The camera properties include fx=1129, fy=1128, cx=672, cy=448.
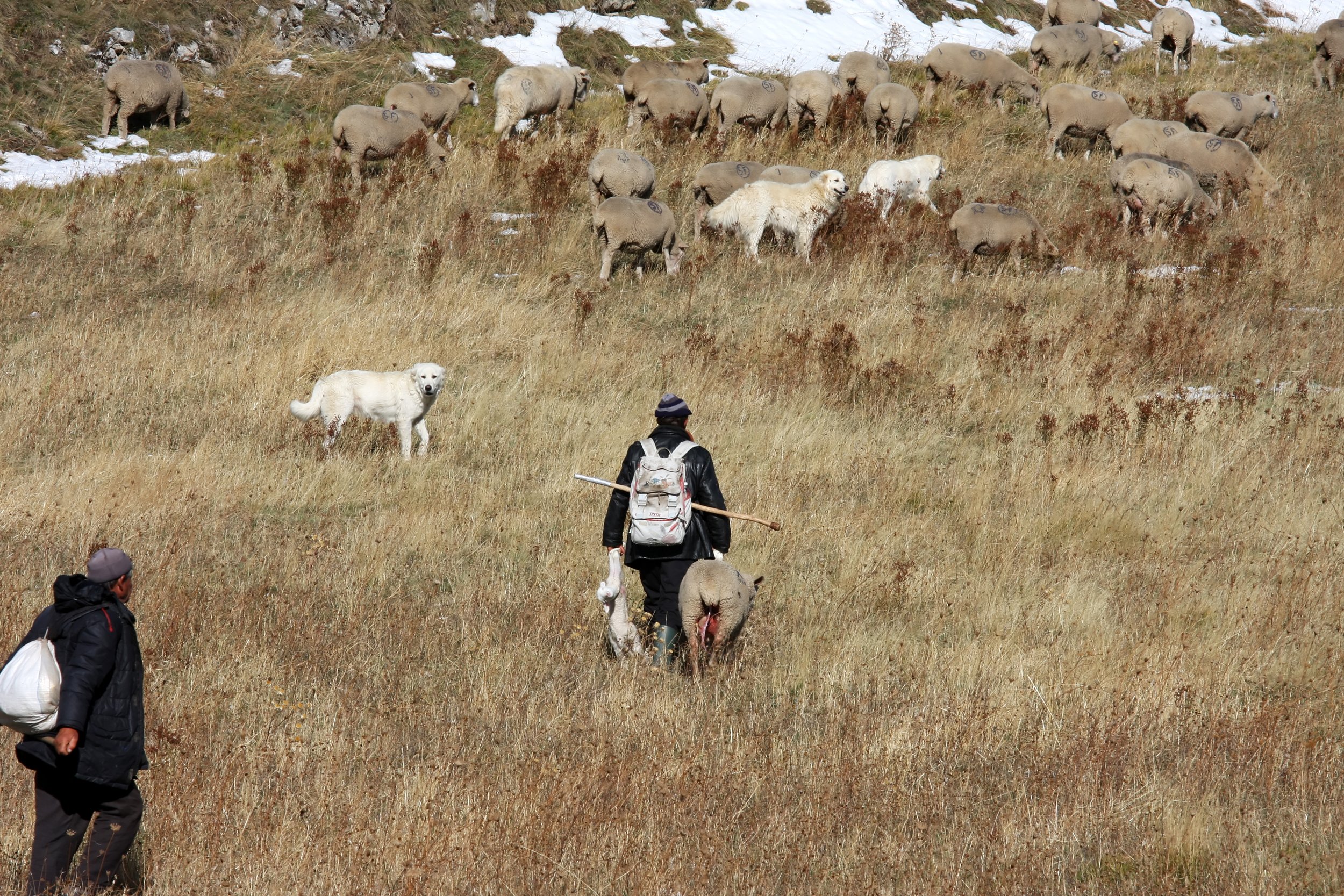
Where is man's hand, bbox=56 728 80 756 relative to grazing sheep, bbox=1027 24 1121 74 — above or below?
below

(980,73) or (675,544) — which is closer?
(675,544)

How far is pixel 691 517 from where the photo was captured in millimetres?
6137

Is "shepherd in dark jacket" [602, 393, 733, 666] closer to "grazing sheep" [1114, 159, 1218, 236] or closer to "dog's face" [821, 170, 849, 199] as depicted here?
"dog's face" [821, 170, 849, 199]

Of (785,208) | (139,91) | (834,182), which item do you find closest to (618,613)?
(785,208)

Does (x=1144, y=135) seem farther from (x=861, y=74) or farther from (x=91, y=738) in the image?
(x=91, y=738)

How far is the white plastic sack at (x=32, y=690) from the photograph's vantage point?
3521mm

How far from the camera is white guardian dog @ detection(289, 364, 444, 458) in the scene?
31.1 feet

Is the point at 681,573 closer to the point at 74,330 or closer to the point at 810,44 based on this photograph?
the point at 74,330

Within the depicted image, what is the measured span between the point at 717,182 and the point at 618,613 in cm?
1104

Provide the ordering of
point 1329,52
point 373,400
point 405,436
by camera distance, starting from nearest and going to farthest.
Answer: point 373,400 → point 405,436 → point 1329,52

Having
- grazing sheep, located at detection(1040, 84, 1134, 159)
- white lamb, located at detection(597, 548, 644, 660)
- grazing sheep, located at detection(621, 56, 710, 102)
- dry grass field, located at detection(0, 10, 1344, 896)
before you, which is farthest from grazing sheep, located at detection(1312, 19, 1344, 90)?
white lamb, located at detection(597, 548, 644, 660)

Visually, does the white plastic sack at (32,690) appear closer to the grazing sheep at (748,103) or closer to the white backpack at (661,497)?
the white backpack at (661,497)

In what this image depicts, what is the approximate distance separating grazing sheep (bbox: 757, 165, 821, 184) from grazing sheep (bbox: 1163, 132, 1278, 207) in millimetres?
5698

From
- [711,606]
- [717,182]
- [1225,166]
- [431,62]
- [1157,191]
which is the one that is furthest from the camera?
[431,62]
